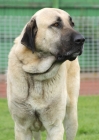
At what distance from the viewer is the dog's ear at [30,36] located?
5328 millimetres

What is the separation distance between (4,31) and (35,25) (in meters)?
7.88

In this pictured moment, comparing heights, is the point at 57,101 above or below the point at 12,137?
above

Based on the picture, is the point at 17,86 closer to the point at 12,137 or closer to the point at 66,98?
the point at 66,98

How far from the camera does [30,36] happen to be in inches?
210

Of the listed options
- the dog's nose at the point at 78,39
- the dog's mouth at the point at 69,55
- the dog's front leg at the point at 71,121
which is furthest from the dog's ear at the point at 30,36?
the dog's front leg at the point at 71,121

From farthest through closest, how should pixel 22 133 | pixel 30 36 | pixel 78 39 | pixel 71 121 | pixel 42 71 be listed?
pixel 71 121 < pixel 22 133 < pixel 42 71 < pixel 30 36 < pixel 78 39

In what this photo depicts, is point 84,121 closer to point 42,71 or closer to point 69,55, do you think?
point 42,71

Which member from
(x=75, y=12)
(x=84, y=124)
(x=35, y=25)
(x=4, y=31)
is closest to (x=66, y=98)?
(x=35, y=25)

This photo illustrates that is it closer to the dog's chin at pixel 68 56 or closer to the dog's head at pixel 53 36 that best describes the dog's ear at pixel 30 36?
the dog's head at pixel 53 36

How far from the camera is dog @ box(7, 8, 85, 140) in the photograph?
5246mm

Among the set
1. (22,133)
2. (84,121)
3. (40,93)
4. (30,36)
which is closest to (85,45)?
(84,121)

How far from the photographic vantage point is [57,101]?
554 centimetres

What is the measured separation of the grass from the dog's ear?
86.0 inches

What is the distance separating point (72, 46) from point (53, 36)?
22cm
